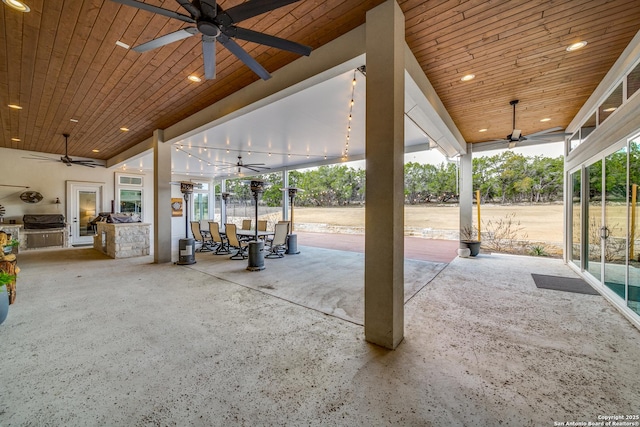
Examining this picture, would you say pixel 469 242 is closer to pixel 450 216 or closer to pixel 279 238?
pixel 279 238

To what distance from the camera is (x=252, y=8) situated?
1827 millimetres

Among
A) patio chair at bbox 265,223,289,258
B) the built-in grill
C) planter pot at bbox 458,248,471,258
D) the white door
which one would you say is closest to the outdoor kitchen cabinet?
the built-in grill

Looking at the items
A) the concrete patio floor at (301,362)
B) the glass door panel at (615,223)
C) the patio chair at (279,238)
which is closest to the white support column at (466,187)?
the glass door panel at (615,223)

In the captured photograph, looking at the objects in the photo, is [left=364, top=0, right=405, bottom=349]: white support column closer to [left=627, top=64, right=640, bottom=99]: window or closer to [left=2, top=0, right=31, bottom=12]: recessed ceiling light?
[left=627, top=64, right=640, bottom=99]: window

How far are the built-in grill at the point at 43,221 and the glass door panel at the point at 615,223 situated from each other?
13.8m

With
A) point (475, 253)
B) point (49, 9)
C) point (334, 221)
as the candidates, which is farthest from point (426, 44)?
point (334, 221)

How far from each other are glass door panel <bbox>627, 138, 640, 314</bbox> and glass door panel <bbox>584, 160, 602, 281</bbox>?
0.93 meters

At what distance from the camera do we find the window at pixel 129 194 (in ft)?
33.4

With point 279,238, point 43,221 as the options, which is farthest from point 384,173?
point 43,221

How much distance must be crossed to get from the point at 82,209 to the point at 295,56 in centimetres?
1083

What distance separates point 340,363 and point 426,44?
3486 mm

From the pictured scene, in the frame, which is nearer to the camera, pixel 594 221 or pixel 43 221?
pixel 594 221

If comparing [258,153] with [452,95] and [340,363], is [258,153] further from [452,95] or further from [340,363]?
[340,363]

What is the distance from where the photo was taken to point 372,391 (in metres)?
1.80
